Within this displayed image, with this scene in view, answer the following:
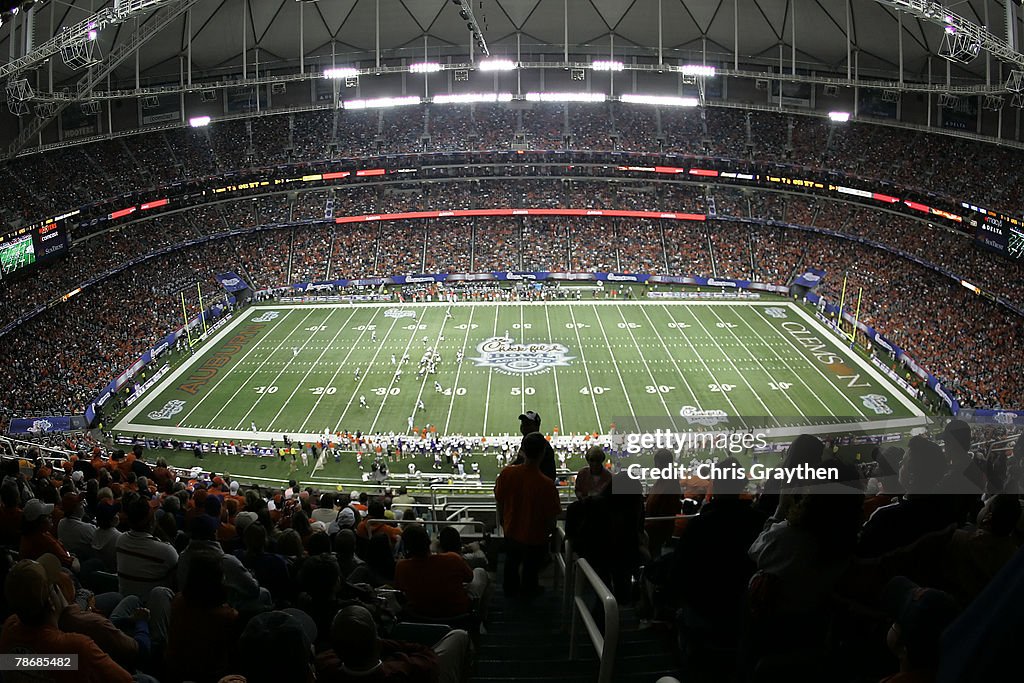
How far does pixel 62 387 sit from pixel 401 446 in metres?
15.7

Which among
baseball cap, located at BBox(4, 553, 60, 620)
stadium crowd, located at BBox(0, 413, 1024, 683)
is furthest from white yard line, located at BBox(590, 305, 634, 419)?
baseball cap, located at BBox(4, 553, 60, 620)

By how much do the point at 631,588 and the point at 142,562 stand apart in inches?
155

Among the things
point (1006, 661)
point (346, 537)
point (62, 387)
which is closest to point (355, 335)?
point (62, 387)

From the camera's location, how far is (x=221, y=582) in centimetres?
520

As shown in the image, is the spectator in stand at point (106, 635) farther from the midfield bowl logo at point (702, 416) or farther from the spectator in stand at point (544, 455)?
the midfield bowl logo at point (702, 416)

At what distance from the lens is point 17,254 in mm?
40531

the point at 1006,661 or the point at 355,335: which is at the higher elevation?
the point at 1006,661

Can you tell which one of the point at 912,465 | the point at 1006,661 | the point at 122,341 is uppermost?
the point at 1006,661

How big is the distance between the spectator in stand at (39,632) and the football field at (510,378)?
2902cm

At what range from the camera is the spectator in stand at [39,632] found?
4.27m

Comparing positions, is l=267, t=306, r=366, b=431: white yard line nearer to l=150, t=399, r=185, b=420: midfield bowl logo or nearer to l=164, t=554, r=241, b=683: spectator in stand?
l=150, t=399, r=185, b=420: midfield bowl logo

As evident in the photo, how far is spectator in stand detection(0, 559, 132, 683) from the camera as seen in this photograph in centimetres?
427

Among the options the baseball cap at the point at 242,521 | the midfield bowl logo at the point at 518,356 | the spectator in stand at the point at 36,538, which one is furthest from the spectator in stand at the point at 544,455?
the midfield bowl logo at the point at 518,356

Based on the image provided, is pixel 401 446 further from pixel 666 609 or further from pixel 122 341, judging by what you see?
pixel 666 609
